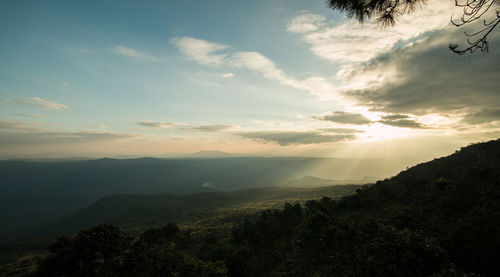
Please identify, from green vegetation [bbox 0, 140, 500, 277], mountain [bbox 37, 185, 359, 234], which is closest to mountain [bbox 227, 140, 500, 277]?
green vegetation [bbox 0, 140, 500, 277]

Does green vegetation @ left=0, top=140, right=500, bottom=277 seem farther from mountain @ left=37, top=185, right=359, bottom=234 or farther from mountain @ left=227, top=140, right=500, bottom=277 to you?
mountain @ left=37, top=185, right=359, bottom=234

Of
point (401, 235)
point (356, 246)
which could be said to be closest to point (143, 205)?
point (356, 246)

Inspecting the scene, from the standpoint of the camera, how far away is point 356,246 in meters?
10.8

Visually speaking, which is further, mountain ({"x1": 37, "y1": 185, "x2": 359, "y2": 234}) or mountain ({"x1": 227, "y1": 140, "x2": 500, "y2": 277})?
mountain ({"x1": 37, "y1": 185, "x2": 359, "y2": 234})

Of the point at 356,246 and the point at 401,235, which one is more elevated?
the point at 401,235

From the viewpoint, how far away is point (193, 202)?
130750 millimetres

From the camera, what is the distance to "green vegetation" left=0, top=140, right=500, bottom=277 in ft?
27.8

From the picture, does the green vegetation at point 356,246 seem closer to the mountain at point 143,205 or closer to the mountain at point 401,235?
the mountain at point 401,235

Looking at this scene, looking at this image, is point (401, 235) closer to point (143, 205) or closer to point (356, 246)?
point (356, 246)

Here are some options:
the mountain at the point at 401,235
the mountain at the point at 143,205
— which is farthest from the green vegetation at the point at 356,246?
the mountain at the point at 143,205

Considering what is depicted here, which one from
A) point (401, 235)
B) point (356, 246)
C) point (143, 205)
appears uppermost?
point (401, 235)

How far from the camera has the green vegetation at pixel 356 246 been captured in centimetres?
848

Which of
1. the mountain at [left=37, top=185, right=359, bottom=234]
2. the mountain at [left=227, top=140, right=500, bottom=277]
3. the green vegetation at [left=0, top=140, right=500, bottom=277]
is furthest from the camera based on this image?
the mountain at [left=37, top=185, right=359, bottom=234]

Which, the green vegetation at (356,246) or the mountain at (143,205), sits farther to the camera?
the mountain at (143,205)
